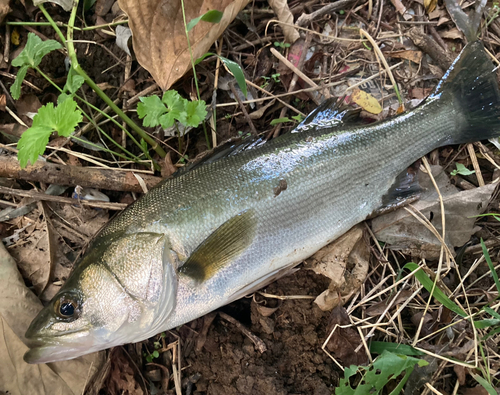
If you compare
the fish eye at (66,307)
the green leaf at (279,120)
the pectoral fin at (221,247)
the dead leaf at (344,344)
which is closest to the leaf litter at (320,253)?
the dead leaf at (344,344)

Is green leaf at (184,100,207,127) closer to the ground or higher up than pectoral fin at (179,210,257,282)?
higher up

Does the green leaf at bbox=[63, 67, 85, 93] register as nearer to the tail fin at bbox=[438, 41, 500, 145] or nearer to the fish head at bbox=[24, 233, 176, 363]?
the fish head at bbox=[24, 233, 176, 363]

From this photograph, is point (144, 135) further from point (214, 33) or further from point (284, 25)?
point (284, 25)

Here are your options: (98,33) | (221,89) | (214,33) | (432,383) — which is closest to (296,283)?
(432,383)

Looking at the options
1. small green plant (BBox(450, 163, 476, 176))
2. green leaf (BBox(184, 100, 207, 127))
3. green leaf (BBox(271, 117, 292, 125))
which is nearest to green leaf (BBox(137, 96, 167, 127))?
green leaf (BBox(184, 100, 207, 127))

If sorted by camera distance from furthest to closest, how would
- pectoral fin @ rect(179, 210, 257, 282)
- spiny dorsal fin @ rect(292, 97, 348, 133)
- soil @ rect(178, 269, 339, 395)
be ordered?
spiny dorsal fin @ rect(292, 97, 348, 133) < soil @ rect(178, 269, 339, 395) < pectoral fin @ rect(179, 210, 257, 282)

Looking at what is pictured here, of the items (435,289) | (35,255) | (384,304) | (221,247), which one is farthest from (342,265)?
(35,255)
